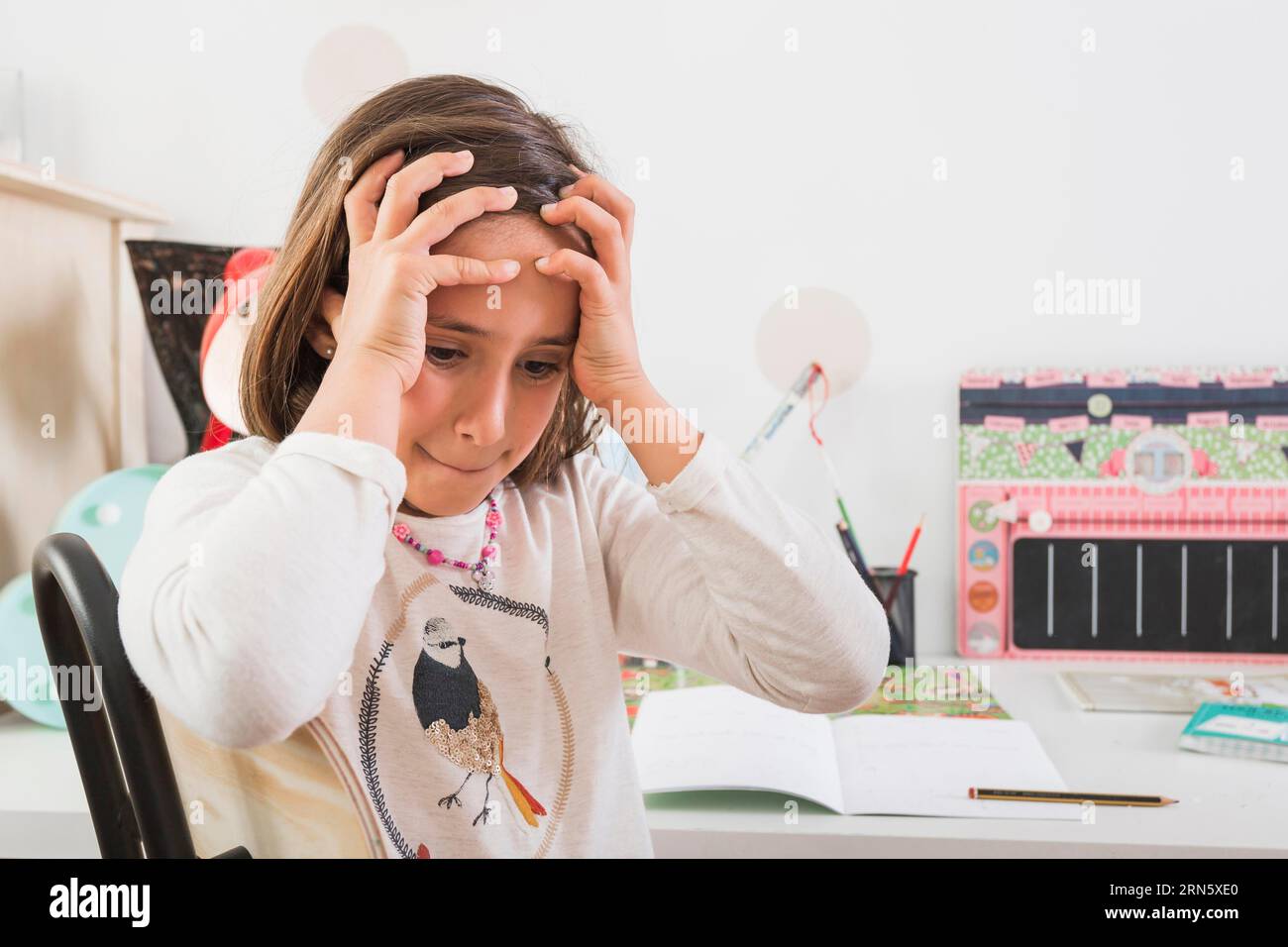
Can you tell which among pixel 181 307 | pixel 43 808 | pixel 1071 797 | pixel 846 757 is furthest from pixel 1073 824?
pixel 181 307

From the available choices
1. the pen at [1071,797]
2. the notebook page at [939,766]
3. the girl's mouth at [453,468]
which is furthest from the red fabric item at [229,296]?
the pen at [1071,797]

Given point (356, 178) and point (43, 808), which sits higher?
point (356, 178)

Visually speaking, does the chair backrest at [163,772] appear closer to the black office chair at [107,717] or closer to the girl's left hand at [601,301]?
the black office chair at [107,717]

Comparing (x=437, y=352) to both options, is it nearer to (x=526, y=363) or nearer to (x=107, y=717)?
(x=526, y=363)

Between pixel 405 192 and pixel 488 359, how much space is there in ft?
0.32

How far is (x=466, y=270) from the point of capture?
52 centimetres

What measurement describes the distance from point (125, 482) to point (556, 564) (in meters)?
0.59

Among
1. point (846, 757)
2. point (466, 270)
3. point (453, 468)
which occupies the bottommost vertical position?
point (846, 757)

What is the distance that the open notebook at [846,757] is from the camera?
0.71 meters

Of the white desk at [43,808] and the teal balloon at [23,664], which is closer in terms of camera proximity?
the white desk at [43,808]

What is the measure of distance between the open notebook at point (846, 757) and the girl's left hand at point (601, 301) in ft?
0.99

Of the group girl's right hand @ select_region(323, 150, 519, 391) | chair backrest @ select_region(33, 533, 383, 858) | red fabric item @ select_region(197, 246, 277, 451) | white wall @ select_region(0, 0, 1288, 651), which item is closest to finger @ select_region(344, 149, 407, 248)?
girl's right hand @ select_region(323, 150, 519, 391)

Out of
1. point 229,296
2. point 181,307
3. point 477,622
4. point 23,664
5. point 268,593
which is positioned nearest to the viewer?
point 268,593
